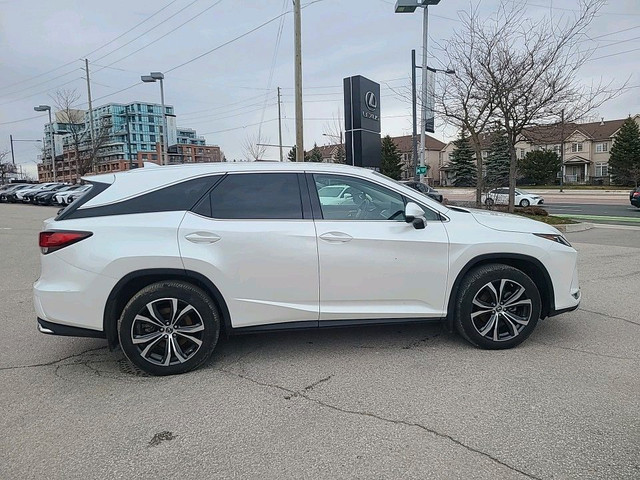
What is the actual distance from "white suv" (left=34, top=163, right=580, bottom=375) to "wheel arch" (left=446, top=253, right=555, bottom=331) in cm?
1

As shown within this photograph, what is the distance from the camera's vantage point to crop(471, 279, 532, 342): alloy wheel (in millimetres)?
4137

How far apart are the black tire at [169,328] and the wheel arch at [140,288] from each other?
52 mm

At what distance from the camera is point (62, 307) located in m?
3.64

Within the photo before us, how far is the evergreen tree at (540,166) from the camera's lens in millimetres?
58094

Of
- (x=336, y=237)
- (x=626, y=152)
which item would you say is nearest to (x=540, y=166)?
(x=626, y=152)

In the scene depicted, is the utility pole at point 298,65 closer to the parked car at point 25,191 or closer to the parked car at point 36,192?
the parked car at point 36,192

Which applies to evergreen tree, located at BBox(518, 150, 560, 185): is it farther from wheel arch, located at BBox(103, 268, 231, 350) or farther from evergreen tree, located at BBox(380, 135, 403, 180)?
wheel arch, located at BBox(103, 268, 231, 350)

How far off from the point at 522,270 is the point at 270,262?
2427 mm

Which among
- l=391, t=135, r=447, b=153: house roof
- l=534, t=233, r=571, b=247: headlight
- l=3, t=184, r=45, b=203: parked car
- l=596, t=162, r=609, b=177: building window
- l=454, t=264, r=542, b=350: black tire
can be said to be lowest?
l=454, t=264, r=542, b=350: black tire

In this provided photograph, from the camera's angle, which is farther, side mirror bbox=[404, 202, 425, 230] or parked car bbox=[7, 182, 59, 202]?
parked car bbox=[7, 182, 59, 202]

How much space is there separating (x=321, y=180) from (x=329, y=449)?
226cm

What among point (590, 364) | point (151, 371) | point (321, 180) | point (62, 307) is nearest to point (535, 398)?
point (590, 364)

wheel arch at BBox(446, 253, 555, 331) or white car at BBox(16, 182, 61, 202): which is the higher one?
white car at BBox(16, 182, 61, 202)

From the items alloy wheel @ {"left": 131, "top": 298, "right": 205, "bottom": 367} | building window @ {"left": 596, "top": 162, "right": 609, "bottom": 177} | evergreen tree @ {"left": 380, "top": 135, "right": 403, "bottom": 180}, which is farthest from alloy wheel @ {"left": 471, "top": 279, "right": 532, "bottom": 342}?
building window @ {"left": 596, "top": 162, "right": 609, "bottom": 177}
